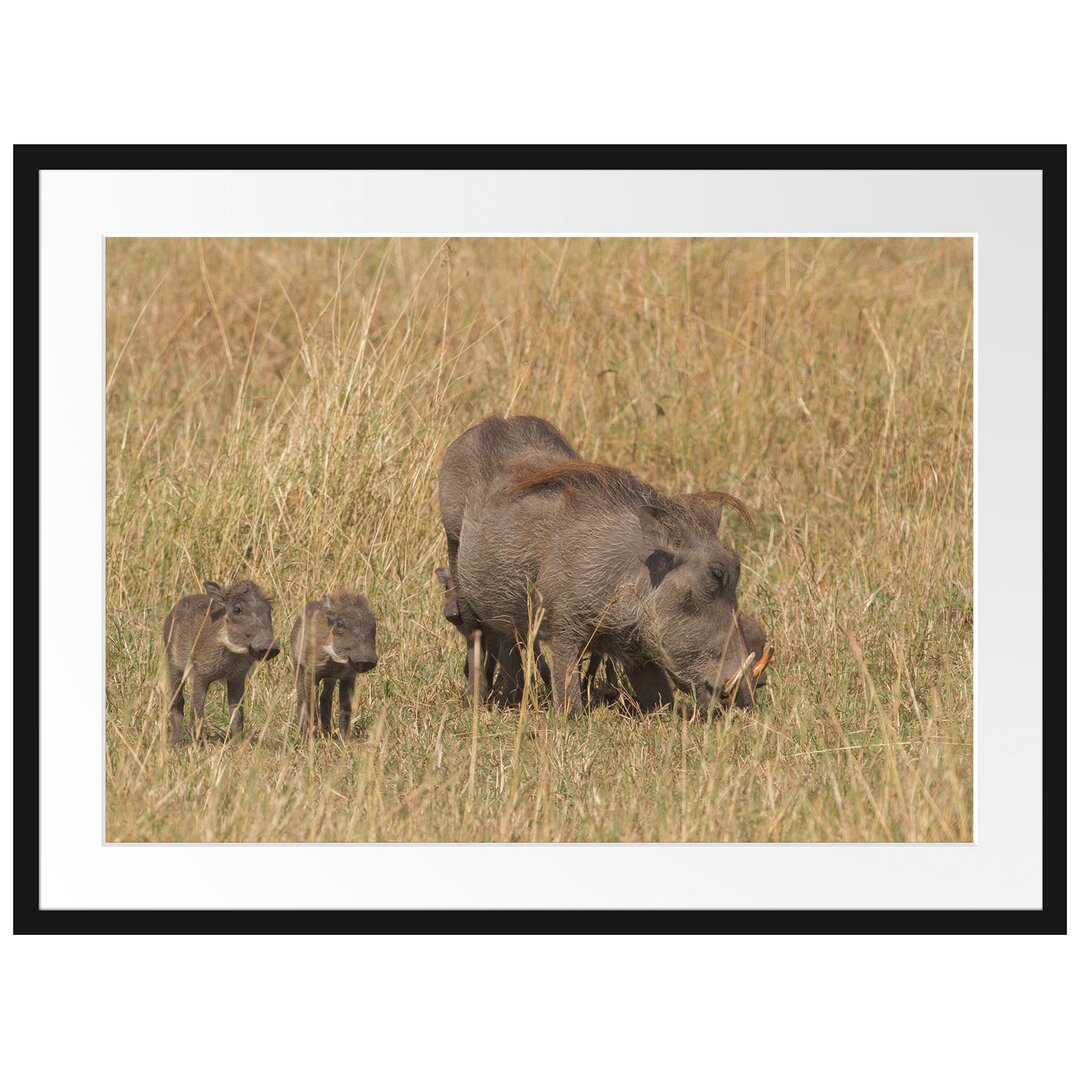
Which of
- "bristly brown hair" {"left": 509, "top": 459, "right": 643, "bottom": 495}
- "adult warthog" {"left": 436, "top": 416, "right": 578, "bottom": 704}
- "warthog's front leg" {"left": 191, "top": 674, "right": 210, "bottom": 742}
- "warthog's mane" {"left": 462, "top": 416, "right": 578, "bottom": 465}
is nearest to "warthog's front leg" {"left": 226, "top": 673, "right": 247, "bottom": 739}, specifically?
"warthog's front leg" {"left": 191, "top": 674, "right": 210, "bottom": 742}

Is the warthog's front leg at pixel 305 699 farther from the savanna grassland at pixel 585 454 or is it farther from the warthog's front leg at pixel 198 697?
the warthog's front leg at pixel 198 697

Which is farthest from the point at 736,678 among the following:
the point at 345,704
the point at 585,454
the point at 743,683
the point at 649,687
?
the point at 585,454

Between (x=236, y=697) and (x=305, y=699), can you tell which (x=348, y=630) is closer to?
(x=305, y=699)

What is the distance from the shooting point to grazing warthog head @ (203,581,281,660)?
7.01 metres

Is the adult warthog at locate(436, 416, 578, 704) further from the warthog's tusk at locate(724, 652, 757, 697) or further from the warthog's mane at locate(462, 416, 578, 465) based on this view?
the warthog's tusk at locate(724, 652, 757, 697)

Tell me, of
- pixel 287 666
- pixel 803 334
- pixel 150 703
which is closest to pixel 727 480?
pixel 803 334

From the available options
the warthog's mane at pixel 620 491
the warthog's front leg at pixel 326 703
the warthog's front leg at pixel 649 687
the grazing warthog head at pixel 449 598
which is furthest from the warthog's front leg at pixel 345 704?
the warthog's front leg at pixel 649 687

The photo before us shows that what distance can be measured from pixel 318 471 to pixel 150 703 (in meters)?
2.49

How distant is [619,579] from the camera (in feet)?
24.0

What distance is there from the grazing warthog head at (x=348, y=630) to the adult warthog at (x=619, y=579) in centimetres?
71

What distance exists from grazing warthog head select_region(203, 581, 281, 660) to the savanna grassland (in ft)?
1.23
